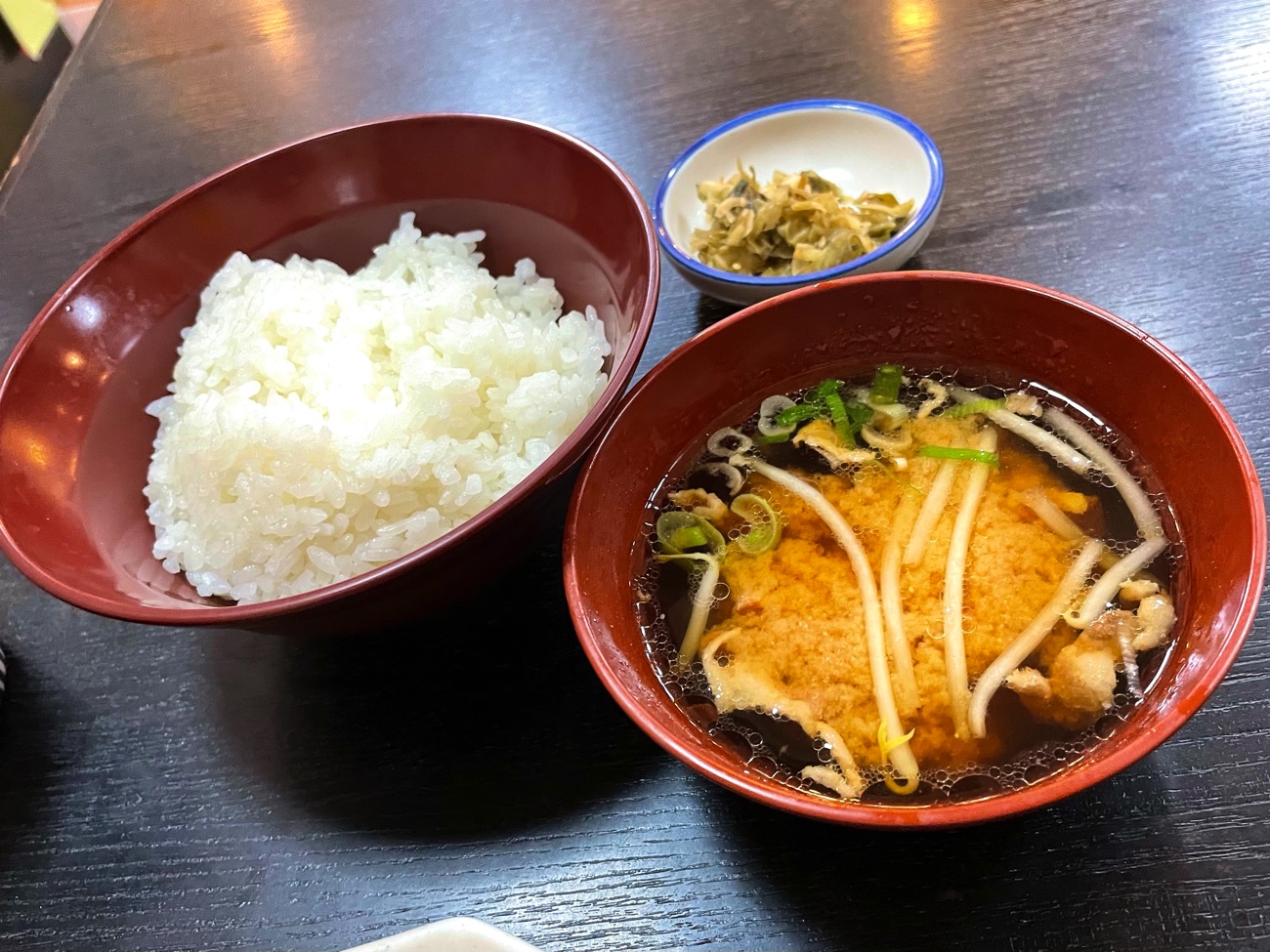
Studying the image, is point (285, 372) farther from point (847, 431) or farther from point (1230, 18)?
point (1230, 18)

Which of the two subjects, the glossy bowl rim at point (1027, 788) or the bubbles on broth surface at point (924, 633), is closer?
the glossy bowl rim at point (1027, 788)

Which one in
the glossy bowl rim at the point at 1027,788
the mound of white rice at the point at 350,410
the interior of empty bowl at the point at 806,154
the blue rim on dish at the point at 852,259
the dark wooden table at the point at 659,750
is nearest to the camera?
the glossy bowl rim at the point at 1027,788

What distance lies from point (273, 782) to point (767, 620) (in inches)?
32.0

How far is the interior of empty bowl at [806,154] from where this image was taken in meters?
1.91

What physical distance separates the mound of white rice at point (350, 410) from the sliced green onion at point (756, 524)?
0.30 metres

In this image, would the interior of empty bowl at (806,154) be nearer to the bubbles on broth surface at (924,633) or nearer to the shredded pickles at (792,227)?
the shredded pickles at (792,227)

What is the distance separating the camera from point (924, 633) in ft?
4.18

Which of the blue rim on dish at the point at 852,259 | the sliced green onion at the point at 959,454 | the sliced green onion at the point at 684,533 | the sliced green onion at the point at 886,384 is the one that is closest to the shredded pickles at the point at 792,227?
the blue rim on dish at the point at 852,259

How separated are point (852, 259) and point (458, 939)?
4.46 ft

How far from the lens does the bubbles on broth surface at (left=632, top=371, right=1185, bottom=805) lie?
1123mm

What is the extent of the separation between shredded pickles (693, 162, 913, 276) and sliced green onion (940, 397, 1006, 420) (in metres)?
0.43

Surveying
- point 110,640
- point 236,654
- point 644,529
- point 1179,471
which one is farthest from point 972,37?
point 110,640

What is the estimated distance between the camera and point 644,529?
1.41 metres

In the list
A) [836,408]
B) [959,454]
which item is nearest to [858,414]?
[836,408]
